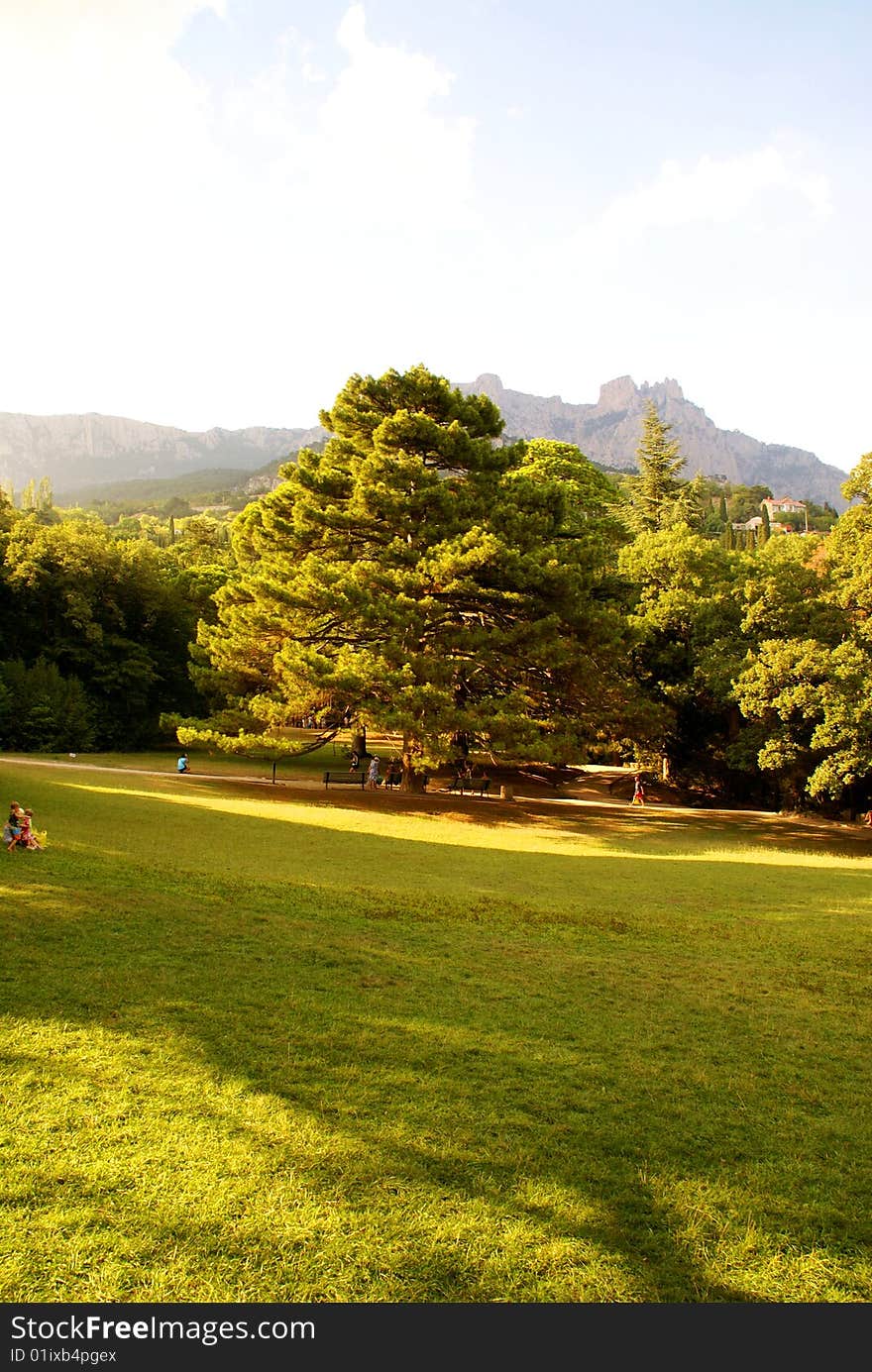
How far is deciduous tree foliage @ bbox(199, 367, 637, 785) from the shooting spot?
22.9 metres

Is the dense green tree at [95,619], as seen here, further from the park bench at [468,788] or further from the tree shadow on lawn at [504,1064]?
the tree shadow on lawn at [504,1064]

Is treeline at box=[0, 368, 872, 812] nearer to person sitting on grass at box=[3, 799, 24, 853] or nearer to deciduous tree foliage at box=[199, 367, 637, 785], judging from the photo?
deciduous tree foliage at box=[199, 367, 637, 785]

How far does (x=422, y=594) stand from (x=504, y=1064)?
64.5ft

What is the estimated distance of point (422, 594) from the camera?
24.6m

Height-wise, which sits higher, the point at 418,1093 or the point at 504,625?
the point at 504,625

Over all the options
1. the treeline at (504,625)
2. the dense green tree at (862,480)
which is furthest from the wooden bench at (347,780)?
the dense green tree at (862,480)

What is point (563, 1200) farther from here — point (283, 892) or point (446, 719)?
point (446, 719)

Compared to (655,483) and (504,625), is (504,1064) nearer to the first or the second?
(504,625)

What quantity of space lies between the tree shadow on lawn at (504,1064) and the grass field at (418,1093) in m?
0.02

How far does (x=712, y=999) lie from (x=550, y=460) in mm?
31544

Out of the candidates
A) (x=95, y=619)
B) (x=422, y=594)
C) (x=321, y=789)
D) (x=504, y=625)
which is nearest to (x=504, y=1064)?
(x=422, y=594)

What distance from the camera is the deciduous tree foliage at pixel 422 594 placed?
75.3 feet

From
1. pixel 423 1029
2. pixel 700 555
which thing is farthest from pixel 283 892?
pixel 700 555

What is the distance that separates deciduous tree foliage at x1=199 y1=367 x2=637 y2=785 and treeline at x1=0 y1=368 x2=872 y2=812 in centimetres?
8
